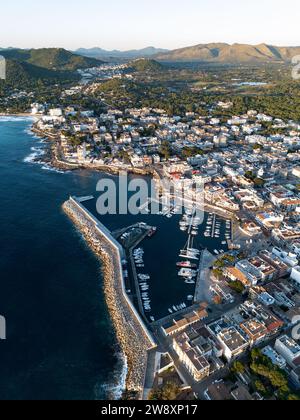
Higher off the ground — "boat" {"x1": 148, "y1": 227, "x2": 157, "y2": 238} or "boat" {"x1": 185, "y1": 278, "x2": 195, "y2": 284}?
"boat" {"x1": 148, "y1": 227, "x2": 157, "y2": 238}

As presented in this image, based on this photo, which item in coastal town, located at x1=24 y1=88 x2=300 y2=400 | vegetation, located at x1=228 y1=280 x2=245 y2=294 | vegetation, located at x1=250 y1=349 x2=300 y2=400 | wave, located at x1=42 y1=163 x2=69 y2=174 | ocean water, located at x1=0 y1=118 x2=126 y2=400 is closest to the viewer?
vegetation, located at x1=250 y1=349 x2=300 y2=400

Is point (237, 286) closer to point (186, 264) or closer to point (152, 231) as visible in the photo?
point (186, 264)

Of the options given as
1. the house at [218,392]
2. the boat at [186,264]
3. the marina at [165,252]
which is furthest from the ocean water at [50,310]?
the boat at [186,264]

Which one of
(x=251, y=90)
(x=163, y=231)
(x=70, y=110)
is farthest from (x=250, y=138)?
(x=251, y=90)

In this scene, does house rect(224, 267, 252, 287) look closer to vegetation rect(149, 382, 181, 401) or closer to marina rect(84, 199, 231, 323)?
→ marina rect(84, 199, 231, 323)

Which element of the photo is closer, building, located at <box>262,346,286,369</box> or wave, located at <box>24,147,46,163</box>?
building, located at <box>262,346,286,369</box>

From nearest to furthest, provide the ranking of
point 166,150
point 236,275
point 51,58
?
point 236,275
point 166,150
point 51,58

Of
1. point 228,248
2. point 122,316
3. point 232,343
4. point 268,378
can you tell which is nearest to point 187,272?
point 228,248

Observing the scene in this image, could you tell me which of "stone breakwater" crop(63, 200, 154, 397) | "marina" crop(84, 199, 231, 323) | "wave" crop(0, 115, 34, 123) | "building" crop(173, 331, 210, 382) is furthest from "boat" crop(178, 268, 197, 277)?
"wave" crop(0, 115, 34, 123)
